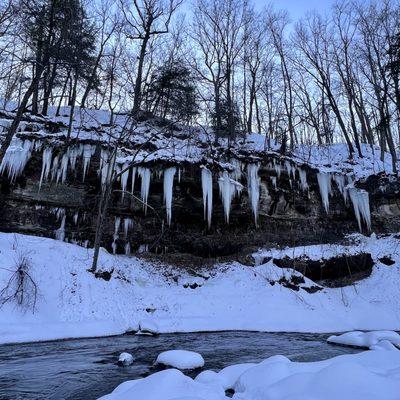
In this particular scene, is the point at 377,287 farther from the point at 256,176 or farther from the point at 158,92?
the point at 158,92

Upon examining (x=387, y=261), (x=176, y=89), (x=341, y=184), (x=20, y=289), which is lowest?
(x=20, y=289)

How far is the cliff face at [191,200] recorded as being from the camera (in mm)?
13414

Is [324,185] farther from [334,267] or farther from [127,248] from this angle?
[127,248]

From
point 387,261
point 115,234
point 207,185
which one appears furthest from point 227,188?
point 387,261

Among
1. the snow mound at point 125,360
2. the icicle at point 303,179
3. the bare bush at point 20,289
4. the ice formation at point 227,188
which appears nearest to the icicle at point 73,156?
the bare bush at point 20,289

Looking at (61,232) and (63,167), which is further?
(61,232)

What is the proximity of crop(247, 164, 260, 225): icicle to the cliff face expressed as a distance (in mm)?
43

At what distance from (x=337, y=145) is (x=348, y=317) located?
57.3 feet

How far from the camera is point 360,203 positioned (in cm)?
1608

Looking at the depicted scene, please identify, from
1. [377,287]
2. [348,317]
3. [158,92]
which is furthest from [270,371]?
[158,92]

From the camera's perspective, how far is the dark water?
5000 mm

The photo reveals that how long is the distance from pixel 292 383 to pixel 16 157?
12.6 metres

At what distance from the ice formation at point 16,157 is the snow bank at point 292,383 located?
11.0 metres

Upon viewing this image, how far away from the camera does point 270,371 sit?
423 cm
